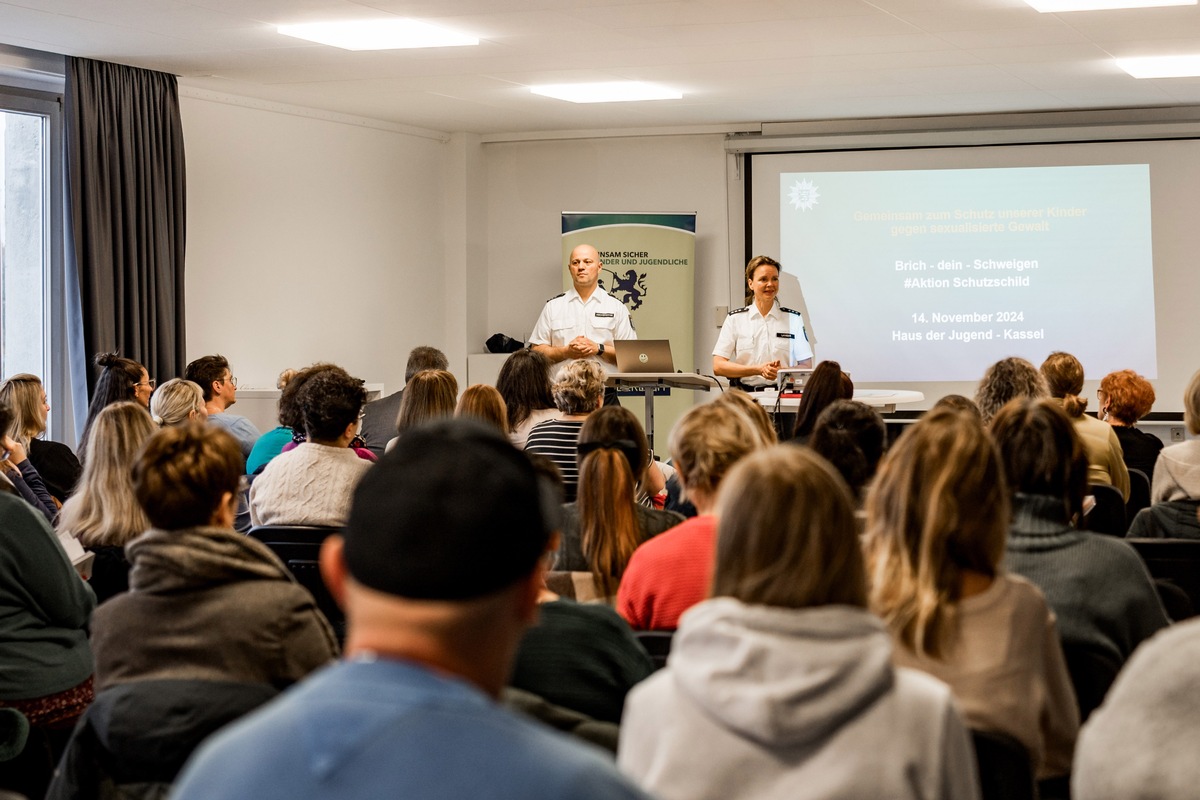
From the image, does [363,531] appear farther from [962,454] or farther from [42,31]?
[42,31]

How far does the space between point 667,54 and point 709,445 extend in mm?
4563

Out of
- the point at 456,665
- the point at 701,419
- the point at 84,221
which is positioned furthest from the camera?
the point at 84,221

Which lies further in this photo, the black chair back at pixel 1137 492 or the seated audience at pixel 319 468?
the black chair back at pixel 1137 492

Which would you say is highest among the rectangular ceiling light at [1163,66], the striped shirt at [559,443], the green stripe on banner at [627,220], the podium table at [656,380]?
the rectangular ceiling light at [1163,66]

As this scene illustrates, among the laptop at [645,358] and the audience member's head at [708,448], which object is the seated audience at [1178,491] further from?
the laptop at [645,358]

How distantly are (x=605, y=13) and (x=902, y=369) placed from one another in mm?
4412

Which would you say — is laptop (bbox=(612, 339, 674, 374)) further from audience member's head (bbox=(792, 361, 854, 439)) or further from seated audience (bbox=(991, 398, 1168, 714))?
seated audience (bbox=(991, 398, 1168, 714))

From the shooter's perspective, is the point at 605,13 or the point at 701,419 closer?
the point at 701,419

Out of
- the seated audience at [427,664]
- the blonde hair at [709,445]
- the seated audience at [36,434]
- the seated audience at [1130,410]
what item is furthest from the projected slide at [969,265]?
the seated audience at [427,664]

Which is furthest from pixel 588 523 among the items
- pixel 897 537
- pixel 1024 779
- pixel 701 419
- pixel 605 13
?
pixel 605 13

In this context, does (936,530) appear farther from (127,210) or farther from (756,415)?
(127,210)

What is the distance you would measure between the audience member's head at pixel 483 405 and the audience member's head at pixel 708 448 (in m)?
1.63

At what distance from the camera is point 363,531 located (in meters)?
0.86

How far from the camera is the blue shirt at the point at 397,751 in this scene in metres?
0.76
